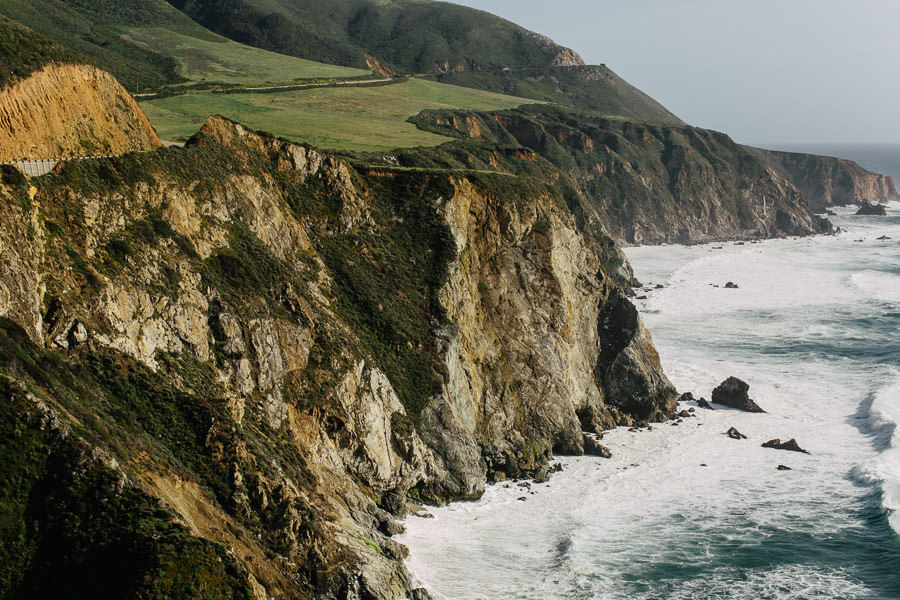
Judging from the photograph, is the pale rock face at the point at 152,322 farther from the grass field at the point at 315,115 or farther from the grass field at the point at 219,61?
the grass field at the point at 219,61

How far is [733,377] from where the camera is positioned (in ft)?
198

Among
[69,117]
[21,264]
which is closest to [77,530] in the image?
[21,264]

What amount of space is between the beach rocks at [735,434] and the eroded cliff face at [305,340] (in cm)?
481

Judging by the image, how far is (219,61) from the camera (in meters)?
112

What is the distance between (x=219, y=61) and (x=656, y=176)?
8636 cm

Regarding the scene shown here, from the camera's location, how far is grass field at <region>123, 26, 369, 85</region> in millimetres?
102438

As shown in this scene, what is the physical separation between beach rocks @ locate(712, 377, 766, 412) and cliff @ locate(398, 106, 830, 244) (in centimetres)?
6558

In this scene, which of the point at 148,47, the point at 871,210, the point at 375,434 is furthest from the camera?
the point at 871,210

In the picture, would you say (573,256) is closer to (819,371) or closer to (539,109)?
(819,371)

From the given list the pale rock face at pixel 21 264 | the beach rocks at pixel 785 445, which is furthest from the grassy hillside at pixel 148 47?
the beach rocks at pixel 785 445

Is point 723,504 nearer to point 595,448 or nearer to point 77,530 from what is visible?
point 595,448

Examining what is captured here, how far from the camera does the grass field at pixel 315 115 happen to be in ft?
210

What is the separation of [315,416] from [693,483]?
2291 centimetres

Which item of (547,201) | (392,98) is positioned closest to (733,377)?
(547,201)
